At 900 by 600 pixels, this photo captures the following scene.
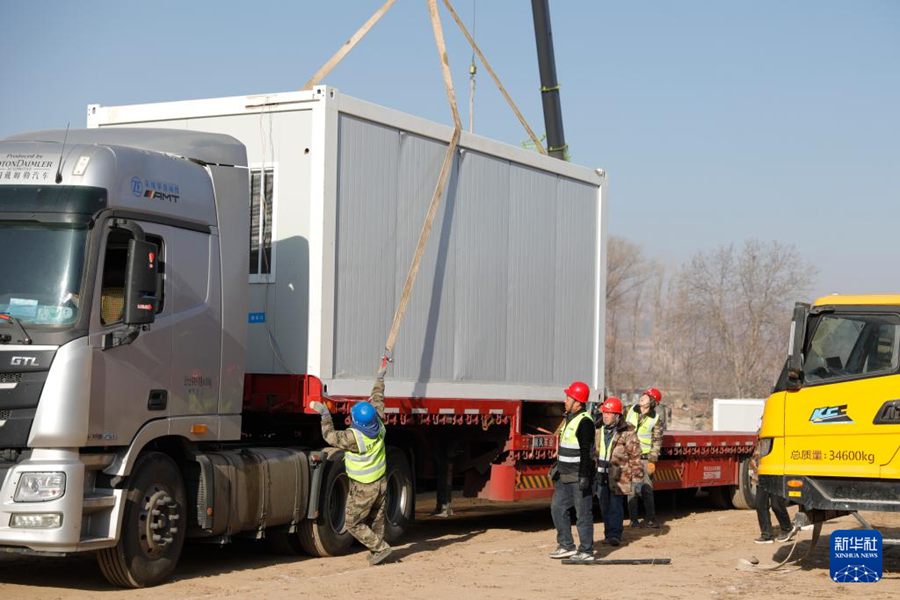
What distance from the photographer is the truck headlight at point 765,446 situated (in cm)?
1133

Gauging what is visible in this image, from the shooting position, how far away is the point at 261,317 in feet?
38.6

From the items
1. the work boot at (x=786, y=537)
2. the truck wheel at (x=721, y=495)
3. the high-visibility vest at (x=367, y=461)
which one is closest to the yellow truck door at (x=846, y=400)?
the work boot at (x=786, y=537)

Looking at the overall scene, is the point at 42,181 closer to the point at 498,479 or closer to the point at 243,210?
the point at 243,210

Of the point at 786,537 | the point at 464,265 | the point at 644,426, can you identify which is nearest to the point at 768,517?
the point at 786,537

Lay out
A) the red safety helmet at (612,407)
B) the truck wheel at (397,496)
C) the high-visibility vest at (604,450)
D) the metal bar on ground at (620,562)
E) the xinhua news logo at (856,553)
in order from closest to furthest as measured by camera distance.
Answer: the xinhua news logo at (856,553) → the metal bar on ground at (620,562) → the truck wheel at (397,496) → the high-visibility vest at (604,450) → the red safety helmet at (612,407)

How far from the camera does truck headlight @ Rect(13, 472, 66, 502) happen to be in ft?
29.6

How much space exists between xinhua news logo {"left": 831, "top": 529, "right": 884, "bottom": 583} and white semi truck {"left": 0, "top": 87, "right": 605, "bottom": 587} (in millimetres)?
4486

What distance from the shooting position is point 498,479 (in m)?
14.4

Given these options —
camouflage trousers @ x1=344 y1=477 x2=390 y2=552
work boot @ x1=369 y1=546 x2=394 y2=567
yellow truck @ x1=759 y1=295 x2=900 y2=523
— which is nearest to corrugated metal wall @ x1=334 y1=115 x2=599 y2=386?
camouflage trousers @ x1=344 y1=477 x2=390 y2=552

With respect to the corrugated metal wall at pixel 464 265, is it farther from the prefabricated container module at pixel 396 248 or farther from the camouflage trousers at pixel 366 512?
the camouflage trousers at pixel 366 512

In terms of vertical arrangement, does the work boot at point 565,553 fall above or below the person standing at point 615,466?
below

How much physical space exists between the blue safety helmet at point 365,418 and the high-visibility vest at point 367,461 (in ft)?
0.25

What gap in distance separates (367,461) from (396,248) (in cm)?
228

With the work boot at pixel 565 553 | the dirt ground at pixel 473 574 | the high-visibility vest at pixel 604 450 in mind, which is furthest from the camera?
the high-visibility vest at pixel 604 450
